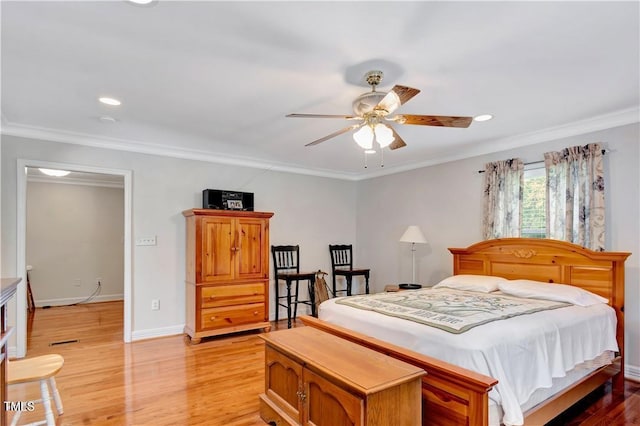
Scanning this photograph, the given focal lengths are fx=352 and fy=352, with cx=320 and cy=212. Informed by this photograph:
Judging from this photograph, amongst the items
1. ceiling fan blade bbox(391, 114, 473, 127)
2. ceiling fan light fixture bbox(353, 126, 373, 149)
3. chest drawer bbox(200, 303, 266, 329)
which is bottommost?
chest drawer bbox(200, 303, 266, 329)

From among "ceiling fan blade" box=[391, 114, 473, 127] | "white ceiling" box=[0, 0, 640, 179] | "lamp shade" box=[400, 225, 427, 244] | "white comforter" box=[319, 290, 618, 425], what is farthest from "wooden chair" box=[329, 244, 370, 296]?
"ceiling fan blade" box=[391, 114, 473, 127]

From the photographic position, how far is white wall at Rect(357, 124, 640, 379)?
3.17m

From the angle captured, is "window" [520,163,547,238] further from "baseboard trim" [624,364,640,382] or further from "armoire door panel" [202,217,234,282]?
"armoire door panel" [202,217,234,282]

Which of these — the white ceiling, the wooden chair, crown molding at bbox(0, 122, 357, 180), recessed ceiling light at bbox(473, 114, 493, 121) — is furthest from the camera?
the wooden chair

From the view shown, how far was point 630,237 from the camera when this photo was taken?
3.17 m

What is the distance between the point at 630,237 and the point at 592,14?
2.33 metres

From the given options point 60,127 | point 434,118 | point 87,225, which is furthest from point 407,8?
point 87,225

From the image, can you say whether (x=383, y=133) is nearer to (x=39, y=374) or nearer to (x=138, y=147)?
(x=39, y=374)

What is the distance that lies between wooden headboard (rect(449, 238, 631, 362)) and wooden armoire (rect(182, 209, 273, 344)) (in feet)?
8.18

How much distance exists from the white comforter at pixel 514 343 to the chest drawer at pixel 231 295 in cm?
203

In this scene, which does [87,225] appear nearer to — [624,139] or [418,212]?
[418,212]

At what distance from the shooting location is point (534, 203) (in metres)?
3.90

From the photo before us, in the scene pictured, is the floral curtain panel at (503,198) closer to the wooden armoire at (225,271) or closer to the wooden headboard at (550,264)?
the wooden headboard at (550,264)

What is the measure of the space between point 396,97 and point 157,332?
402 centimetres
